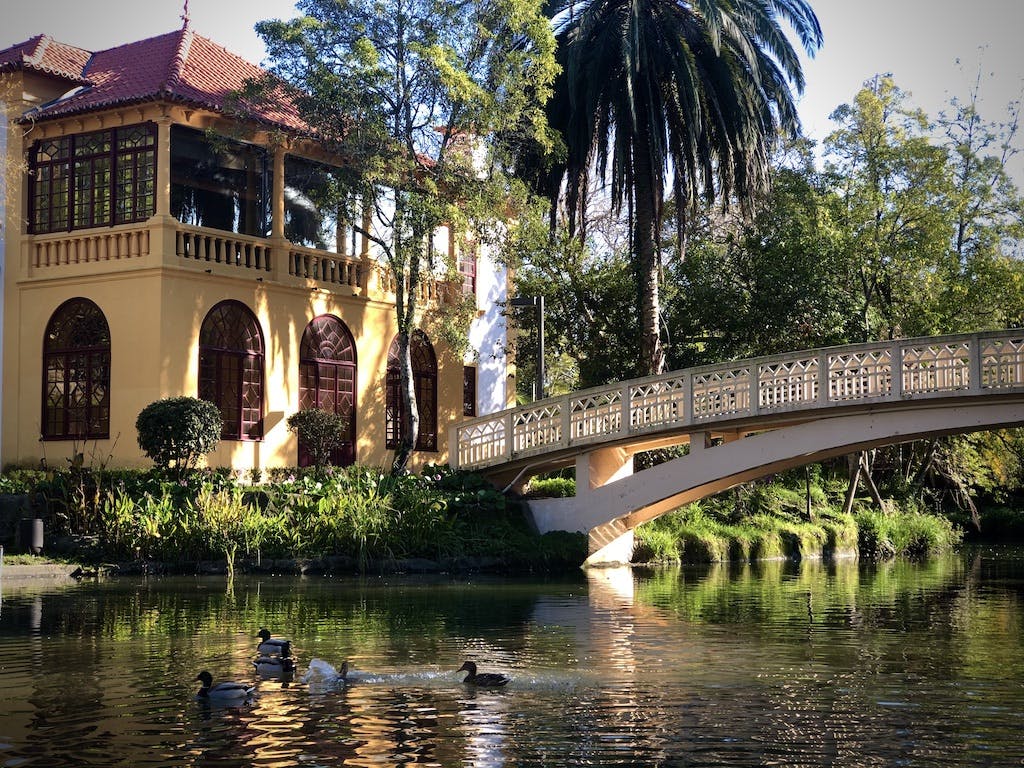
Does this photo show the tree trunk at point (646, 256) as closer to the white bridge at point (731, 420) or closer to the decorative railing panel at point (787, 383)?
the white bridge at point (731, 420)

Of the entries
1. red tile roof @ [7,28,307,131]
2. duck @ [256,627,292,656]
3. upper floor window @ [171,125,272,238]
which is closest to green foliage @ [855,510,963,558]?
upper floor window @ [171,125,272,238]

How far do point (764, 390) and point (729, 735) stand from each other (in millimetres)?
16636

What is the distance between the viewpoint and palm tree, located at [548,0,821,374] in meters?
29.7

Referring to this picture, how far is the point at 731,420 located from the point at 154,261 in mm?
11666

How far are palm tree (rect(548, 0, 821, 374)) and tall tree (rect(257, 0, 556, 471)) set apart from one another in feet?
4.85

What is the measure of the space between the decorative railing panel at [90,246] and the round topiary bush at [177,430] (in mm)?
3899

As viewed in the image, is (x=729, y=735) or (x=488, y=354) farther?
(x=488, y=354)

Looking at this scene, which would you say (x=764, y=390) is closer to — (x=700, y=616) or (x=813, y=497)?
(x=700, y=616)

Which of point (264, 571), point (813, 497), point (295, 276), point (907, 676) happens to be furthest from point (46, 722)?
point (813, 497)

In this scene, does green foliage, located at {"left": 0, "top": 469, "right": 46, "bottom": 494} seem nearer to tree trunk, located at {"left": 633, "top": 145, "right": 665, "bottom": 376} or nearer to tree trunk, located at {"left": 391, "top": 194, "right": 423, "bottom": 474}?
tree trunk, located at {"left": 391, "top": 194, "right": 423, "bottom": 474}

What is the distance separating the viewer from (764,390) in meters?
25.7

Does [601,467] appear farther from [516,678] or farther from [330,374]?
[516,678]

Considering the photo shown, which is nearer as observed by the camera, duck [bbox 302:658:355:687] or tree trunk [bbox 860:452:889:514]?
duck [bbox 302:658:355:687]

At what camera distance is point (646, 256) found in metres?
30.3
